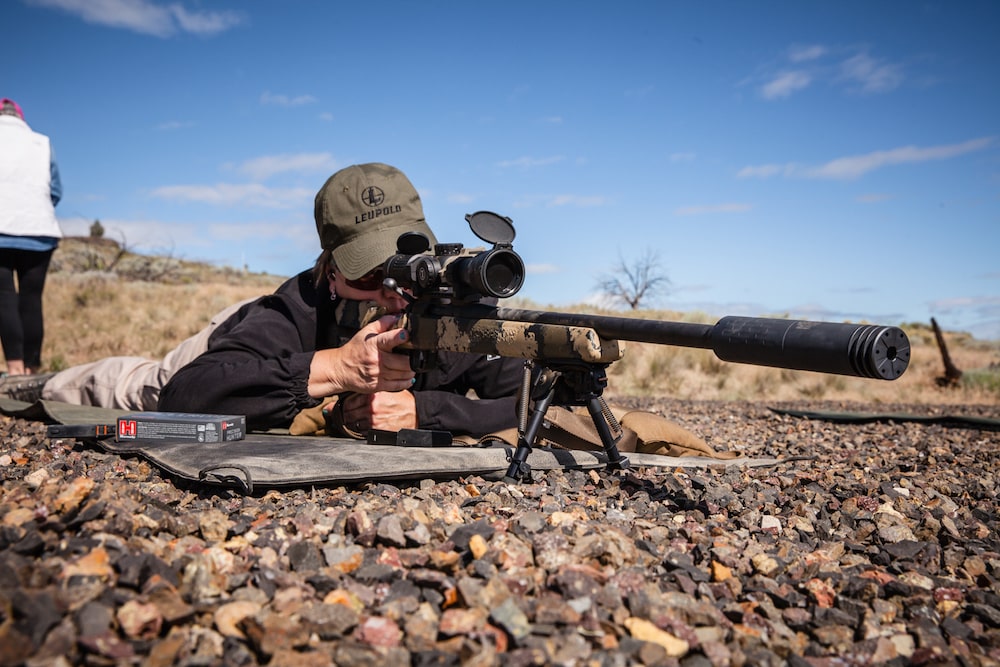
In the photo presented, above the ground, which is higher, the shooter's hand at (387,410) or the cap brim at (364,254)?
the cap brim at (364,254)

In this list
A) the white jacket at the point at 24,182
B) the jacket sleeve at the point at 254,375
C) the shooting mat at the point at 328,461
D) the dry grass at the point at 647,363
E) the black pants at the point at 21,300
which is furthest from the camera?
the dry grass at the point at 647,363

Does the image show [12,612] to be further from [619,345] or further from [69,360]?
[69,360]

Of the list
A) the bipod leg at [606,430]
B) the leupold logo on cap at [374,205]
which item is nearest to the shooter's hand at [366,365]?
the leupold logo on cap at [374,205]

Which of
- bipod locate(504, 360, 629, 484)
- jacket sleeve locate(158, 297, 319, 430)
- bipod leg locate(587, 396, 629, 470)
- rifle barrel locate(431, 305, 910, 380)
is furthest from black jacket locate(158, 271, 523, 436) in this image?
rifle barrel locate(431, 305, 910, 380)

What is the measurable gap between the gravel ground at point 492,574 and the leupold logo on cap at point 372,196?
1.68m

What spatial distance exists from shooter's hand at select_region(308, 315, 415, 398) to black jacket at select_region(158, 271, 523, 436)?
0.34ft

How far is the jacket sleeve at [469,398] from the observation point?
4043 millimetres

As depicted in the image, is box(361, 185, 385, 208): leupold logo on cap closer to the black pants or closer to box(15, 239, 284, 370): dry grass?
the black pants

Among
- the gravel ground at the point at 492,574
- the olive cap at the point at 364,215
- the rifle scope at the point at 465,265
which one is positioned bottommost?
the gravel ground at the point at 492,574

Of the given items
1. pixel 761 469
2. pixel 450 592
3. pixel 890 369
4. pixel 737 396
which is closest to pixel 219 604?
pixel 450 592

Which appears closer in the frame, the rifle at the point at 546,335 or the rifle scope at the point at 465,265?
the rifle at the point at 546,335

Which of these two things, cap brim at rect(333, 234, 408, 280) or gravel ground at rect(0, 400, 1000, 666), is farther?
cap brim at rect(333, 234, 408, 280)

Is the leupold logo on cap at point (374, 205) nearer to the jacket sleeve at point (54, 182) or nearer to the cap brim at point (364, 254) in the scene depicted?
the cap brim at point (364, 254)

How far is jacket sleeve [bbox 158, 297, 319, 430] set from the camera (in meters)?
3.83
